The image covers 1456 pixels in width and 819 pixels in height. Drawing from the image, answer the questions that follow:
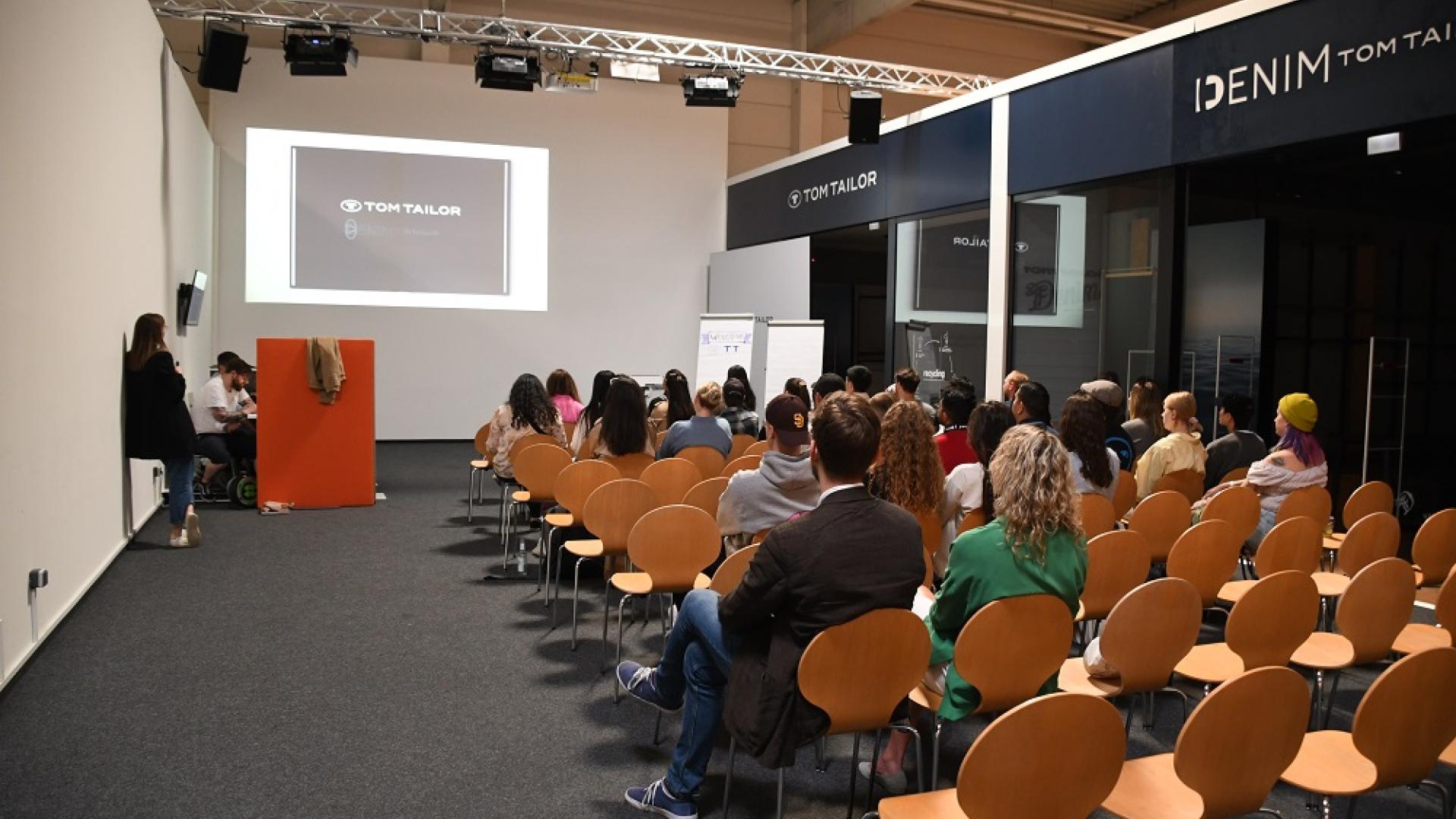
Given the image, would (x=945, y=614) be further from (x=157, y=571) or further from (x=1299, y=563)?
(x=157, y=571)

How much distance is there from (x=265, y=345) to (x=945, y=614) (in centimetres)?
688

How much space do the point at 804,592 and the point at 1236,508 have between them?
9.98 feet

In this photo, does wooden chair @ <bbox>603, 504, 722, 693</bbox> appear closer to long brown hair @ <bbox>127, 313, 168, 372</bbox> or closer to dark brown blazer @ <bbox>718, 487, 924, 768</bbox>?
dark brown blazer @ <bbox>718, 487, 924, 768</bbox>

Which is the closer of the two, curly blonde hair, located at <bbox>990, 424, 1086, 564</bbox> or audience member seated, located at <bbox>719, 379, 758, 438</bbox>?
curly blonde hair, located at <bbox>990, 424, 1086, 564</bbox>

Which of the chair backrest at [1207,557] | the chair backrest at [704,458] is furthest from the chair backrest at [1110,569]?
the chair backrest at [704,458]

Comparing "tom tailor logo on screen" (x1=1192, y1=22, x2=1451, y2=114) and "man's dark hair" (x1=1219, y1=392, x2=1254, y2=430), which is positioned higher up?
"tom tailor logo on screen" (x1=1192, y1=22, x2=1451, y2=114)

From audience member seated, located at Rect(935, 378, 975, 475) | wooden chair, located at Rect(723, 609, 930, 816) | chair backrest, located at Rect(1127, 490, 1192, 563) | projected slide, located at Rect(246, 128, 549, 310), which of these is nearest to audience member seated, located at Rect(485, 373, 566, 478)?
audience member seated, located at Rect(935, 378, 975, 475)

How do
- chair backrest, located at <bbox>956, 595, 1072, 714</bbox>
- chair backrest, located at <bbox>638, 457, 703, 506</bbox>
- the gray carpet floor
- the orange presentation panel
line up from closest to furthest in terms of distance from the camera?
1. chair backrest, located at <bbox>956, 595, 1072, 714</bbox>
2. the gray carpet floor
3. chair backrest, located at <bbox>638, 457, 703, 506</bbox>
4. the orange presentation panel

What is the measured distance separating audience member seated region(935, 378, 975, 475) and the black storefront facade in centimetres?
305

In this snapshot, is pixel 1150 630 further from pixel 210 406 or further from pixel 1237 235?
pixel 210 406

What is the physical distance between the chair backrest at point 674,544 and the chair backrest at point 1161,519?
1946mm

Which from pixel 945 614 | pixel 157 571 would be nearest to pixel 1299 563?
pixel 945 614

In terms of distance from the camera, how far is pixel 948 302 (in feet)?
33.8

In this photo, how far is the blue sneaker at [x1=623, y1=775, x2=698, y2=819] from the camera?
304cm
